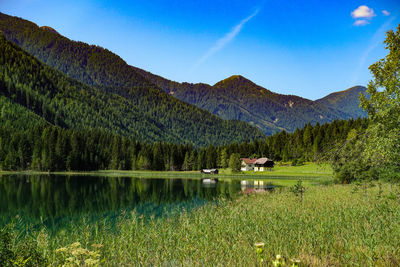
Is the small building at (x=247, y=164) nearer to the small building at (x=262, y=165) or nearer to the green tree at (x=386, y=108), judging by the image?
the small building at (x=262, y=165)

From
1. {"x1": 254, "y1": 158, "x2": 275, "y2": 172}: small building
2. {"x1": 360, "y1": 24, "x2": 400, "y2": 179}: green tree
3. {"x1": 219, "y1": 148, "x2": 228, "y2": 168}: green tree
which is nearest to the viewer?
{"x1": 360, "y1": 24, "x2": 400, "y2": 179}: green tree

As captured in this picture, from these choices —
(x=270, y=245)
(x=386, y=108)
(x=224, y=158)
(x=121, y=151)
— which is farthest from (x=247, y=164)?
(x=270, y=245)

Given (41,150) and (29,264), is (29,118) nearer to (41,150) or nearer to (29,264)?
(41,150)

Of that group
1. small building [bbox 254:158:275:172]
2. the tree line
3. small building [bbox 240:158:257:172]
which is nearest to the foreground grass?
the tree line

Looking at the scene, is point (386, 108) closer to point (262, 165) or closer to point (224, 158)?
point (262, 165)

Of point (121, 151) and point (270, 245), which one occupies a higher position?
point (121, 151)

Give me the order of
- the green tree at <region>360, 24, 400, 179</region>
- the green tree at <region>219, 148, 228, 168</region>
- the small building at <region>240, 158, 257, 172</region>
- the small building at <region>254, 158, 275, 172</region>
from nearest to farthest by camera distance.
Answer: the green tree at <region>360, 24, 400, 179</region> → the small building at <region>254, 158, 275, 172</region> → the small building at <region>240, 158, 257, 172</region> → the green tree at <region>219, 148, 228, 168</region>

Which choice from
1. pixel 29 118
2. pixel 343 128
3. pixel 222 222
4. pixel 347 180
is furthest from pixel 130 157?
pixel 222 222

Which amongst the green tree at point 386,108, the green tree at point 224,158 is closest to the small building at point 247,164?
the green tree at point 224,158

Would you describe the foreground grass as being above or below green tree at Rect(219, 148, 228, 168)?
below

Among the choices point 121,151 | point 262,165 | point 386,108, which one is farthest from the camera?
point 121,151

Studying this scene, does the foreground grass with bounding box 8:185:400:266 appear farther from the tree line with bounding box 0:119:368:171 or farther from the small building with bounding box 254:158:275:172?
the small building with bounding box 254:158:275:172

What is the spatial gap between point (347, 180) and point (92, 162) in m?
125

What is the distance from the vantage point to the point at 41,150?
430 feet
